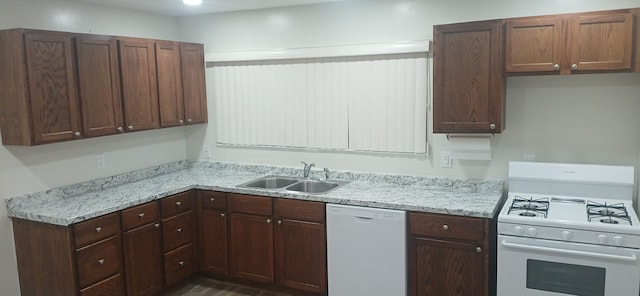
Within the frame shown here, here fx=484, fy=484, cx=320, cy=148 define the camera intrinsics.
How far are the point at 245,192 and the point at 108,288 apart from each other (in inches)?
47.1

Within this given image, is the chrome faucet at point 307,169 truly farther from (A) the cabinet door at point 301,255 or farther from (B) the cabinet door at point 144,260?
(B) the cabinet door at point 144,260

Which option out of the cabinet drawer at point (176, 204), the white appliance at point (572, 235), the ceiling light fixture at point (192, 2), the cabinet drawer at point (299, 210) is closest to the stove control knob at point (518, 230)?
the white appliance at point (572, 235)

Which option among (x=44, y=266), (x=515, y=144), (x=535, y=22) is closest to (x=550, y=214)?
(x=515, y=144)

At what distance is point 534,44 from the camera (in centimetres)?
312

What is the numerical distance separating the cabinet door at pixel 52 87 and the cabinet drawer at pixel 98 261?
79 centimetres

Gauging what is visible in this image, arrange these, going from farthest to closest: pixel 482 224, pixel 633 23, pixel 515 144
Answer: pixel 515 144
pixel 482 224
pixel 633 23

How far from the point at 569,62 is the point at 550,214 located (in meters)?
0.96

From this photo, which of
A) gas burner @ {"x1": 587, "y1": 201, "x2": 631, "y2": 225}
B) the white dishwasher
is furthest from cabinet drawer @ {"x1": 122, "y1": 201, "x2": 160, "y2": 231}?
gas burner @ {"x1": 587, "y1": 201, "x2": 631, "y2": 225}

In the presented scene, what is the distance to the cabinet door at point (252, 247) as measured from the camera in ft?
12.7

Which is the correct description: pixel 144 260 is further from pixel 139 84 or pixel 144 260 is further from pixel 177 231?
pixel 139 84

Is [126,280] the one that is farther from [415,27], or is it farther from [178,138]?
[415,27]

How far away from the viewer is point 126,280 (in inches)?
140

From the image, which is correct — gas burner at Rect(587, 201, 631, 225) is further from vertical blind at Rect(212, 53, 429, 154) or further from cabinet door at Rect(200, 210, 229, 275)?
cabinet door at Rect(200, 210, 229, 275)

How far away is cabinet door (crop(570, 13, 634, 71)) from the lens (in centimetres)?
290
